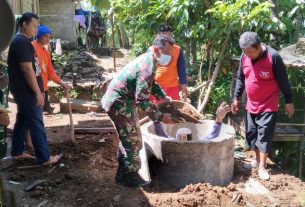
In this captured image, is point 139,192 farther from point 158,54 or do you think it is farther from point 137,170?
point 158,54

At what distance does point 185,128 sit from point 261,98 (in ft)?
3.48

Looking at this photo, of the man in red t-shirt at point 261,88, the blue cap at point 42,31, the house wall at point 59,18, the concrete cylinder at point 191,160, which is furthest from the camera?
the house wall at point 59,18

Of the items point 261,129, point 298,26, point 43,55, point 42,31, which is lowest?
point 261,129

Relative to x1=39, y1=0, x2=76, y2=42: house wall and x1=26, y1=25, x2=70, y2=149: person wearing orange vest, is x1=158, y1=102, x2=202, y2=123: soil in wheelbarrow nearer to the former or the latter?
x1=26, y1=25, x2=70, y2=149: person wearing orange vest

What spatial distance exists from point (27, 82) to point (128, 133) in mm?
1351

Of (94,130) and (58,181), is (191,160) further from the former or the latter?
(94,130)

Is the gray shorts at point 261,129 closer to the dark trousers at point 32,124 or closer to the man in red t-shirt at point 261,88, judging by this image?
the man in red t-shirt at point 261,88

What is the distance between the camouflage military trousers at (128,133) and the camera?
4211 mm

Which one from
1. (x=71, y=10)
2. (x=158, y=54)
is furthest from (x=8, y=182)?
(x=71, y=10)

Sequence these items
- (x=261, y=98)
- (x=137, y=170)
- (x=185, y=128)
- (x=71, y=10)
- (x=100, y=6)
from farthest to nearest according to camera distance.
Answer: (x=71, y=10) → (x=185, y=128) → (x=261, y=98) → (x=137, y=170) → (x=100, y=6)

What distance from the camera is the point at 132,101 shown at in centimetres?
425

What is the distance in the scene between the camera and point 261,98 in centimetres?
482

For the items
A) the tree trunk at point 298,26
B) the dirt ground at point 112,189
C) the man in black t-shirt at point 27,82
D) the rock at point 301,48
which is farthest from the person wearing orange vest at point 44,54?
the tree trunk at point 298,26

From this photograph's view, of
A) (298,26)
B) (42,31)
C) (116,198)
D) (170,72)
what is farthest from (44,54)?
(298,26)
